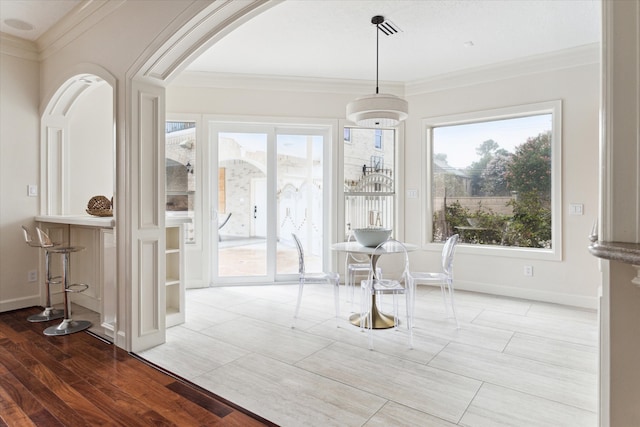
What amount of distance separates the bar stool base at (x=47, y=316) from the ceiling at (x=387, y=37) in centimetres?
283

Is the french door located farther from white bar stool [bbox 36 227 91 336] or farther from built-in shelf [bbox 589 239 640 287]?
built-in shelf [bbox 589 239 640 287]

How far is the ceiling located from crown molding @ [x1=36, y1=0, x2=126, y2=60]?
59 millimetres

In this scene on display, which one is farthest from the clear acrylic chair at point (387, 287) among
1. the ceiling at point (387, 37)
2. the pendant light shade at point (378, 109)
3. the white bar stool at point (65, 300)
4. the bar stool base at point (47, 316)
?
the bar stool base at point (47, 316)

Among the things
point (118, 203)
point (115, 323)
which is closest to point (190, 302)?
point (115, 323)

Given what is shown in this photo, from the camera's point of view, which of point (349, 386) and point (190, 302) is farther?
point (190, 302)

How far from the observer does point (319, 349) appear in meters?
2.90

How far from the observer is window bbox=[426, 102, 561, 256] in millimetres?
4414

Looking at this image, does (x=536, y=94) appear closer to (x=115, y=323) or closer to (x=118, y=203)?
(x=118, y=203)

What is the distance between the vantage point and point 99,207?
3.68m

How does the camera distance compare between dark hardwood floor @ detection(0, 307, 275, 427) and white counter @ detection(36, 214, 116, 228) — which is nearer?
dark hardwood floor @ detection(0, 307, 275, 427)

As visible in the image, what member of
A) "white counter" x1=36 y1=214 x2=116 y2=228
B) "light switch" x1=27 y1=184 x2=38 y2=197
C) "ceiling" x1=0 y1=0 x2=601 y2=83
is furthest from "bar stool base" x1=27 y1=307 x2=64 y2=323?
"ceiling" x1=0 y1=0 x2=601 y2=83

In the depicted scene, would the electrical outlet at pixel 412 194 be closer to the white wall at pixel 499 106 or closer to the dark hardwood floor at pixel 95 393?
the white wall at pixel 499 106

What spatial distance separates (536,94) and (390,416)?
4082 millimetres

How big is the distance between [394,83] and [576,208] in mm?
2776
